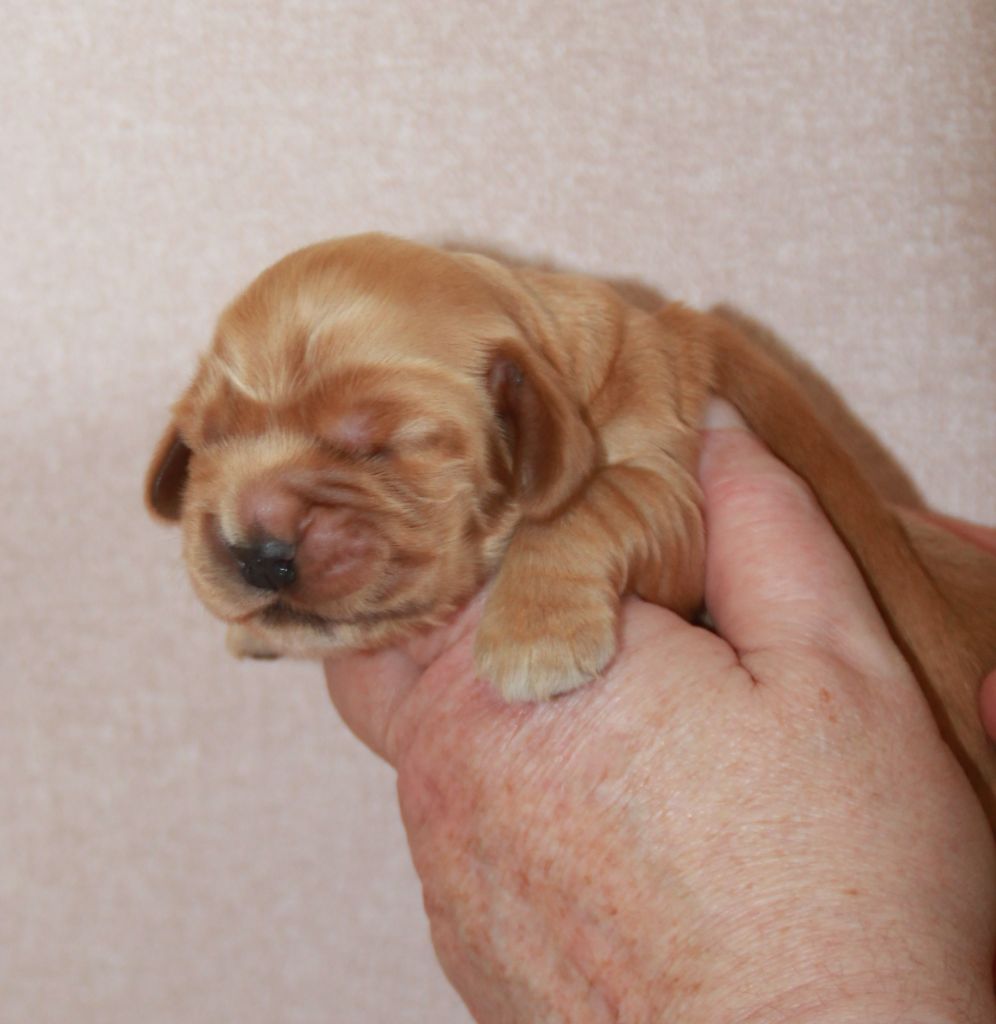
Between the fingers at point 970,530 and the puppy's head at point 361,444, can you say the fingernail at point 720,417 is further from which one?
the fingers at point 970,530

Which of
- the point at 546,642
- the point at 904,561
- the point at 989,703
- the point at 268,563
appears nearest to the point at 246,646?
the point at 268,563

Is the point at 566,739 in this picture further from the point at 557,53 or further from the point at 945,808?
the point at 557,53

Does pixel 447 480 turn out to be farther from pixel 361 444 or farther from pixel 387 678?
pixel 387 678

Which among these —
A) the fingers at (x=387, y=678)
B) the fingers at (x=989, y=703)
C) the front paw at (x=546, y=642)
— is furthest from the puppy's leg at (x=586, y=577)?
the fingers at (x=989, y=703)

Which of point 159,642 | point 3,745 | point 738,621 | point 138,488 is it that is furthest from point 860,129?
point 3,745

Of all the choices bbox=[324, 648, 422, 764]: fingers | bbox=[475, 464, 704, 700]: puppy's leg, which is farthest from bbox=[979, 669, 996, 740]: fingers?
bbox=[324, 648, 422, 764]: fingers

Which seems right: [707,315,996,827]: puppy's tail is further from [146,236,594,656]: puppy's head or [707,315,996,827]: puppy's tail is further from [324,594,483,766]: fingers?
[324,594,483,766]: fingers
